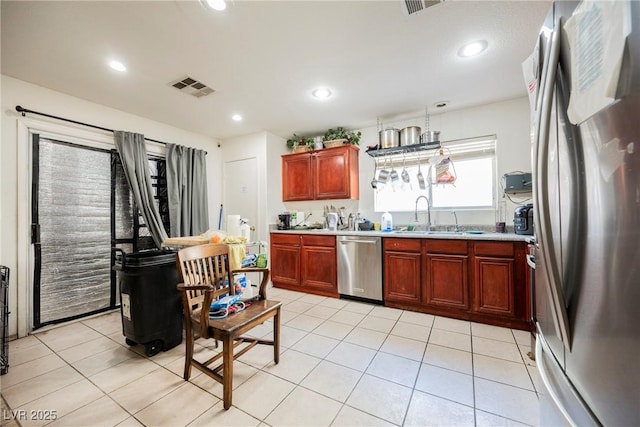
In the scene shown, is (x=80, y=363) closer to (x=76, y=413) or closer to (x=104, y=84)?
(x=76, y=413)

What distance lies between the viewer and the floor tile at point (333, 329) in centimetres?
243

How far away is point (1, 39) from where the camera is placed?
1.91m

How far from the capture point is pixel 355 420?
144 cm

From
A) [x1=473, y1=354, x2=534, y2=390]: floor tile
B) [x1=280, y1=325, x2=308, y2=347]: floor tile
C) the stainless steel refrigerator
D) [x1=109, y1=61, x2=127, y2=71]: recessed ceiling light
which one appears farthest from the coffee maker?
the stainless steel refrigerator

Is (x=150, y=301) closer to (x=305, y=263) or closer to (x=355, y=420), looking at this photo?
(x=355, y=420)

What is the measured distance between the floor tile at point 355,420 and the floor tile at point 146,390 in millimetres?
1109

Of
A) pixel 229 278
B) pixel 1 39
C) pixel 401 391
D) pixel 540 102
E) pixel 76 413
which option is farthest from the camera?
pixel 229 278

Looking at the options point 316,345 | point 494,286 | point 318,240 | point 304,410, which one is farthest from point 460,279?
point 304,410

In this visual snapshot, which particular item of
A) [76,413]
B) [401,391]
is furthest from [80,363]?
[401,391]

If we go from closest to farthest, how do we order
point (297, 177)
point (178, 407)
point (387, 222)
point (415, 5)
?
point (178, 407)
point (415, 5)
point (387, 222)
point (297, 177)

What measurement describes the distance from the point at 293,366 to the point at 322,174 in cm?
270

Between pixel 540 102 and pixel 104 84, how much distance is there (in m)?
3.49

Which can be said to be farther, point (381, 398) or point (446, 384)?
point (446, 384)

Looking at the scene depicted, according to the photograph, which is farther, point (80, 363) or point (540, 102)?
point (80, 363)
